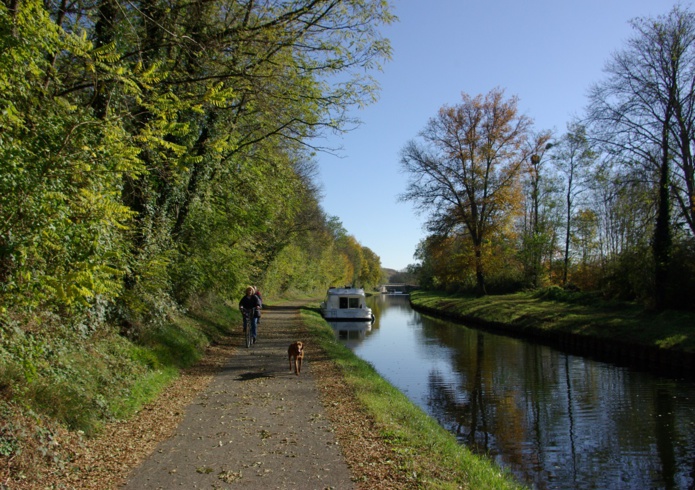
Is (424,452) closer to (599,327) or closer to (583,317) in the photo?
(599,327)

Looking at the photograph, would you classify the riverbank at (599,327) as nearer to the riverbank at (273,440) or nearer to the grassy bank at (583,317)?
the grassy bank at (583,317)

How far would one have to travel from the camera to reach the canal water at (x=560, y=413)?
8594 mm

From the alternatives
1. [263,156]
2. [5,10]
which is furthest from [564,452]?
[263,156]

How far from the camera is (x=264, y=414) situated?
828 cm

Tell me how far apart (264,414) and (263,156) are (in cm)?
1127

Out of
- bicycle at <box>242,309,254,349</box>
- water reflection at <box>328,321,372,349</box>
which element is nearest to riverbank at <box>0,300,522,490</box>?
bicycle at <box>242,309,254,349</box>

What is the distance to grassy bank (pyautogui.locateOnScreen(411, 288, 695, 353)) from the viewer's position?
1844 cm

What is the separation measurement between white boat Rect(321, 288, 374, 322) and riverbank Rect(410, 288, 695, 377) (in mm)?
7537

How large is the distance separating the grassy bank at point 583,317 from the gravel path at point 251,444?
44.9 feet

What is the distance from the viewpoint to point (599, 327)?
22.4 meters

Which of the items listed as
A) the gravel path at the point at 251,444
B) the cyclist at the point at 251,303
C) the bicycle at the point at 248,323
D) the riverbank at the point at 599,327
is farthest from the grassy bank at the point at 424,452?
the riverbank at the point at 599,327

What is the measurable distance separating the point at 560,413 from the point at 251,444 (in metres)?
8.22

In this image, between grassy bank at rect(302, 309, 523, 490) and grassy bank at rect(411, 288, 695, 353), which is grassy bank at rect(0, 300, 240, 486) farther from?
grassy bank at rect(411, 288, 695, 353)

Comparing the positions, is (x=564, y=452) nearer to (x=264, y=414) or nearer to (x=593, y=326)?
(x=264, y=414)
